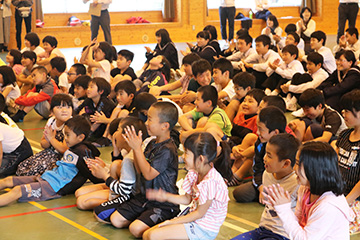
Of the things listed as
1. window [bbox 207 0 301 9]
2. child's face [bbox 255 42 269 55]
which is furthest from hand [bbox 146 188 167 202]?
window [bbox 207 0 301 9]

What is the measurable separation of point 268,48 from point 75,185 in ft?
14.7

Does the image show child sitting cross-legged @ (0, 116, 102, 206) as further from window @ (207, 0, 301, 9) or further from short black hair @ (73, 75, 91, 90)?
window @ (207, 0, 301, 9)

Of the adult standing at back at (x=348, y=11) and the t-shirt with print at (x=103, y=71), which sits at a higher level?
the adult standing at back at (x=348, y=11)

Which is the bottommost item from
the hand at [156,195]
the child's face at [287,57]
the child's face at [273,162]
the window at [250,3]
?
the hand at [156,195]

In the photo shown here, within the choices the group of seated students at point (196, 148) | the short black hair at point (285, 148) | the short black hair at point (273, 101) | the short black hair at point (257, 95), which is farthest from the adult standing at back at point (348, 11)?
the short black hair at point (285, 148)

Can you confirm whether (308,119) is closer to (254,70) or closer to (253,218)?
(253,218)

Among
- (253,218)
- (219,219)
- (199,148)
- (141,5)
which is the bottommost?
(253,218)

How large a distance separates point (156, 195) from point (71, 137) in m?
1.07

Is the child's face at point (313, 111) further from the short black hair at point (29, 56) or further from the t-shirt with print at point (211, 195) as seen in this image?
the short black hair at point (29, 56)

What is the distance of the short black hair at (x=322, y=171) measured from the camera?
7.22ft

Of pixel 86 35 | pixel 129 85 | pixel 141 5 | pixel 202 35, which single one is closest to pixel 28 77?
pixel 129 85

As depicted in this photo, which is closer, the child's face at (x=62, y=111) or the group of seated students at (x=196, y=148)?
the group of seated students at (x=196, y=148)

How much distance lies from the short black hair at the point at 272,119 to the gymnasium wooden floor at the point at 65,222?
604 mm

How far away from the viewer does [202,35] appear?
8.66 metres
